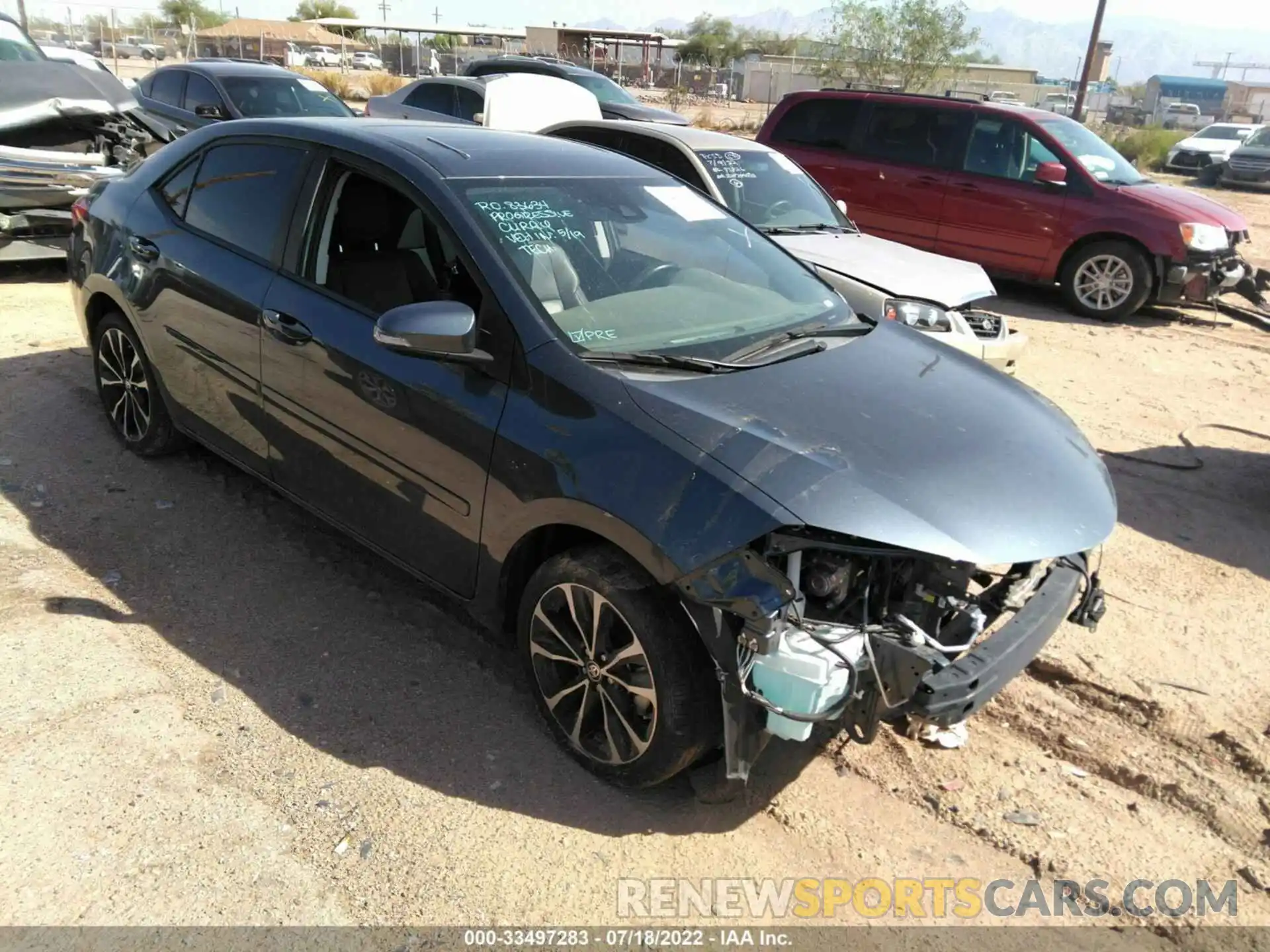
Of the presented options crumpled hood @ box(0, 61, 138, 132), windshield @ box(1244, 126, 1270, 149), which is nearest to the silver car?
crumpled hood @ box(0, 61, 138, 132)

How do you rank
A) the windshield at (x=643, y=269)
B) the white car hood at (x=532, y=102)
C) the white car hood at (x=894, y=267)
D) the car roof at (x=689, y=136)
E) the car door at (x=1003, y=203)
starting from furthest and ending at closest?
the white car hood at (x=532, y=102) < the car door at (x=1003, y=203) < the car roof at (x=689, y=136) < the white car hood at (x=894, y=267) < the windshield at (x=643, y=269)

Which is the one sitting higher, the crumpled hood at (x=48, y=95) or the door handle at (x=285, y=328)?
the crumpled hood at (x=48, y=95)

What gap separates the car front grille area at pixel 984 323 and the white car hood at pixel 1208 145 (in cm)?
2230

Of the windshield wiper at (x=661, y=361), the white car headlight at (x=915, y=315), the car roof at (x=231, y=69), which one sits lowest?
the white car headlight at (x=915, y=315)

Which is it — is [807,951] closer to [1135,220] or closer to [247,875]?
[247,875]

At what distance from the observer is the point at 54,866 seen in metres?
2.62

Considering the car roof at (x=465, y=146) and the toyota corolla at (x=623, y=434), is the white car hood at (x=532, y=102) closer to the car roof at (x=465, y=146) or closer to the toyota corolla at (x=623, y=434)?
the car roof at (x=465, y=146)

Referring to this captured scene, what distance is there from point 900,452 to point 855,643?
0.61m

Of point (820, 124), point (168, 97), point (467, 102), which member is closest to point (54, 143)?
point (168, 97)

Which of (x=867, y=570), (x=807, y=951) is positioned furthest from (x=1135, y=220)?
(x=807, y=951)

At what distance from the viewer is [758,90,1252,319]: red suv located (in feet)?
30.3

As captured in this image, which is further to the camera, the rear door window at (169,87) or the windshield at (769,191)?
the rear door window at (169,87)

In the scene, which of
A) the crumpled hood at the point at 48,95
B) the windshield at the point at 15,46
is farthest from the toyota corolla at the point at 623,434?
the windshield at the point at 15,46

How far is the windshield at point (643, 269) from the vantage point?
3.22 m
